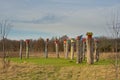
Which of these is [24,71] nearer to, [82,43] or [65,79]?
[65,79]

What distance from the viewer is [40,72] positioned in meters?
19.9

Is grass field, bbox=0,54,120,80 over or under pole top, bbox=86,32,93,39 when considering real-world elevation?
under

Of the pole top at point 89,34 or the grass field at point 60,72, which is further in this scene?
the pole top at point 89,34

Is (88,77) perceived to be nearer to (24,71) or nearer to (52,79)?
(52,79)

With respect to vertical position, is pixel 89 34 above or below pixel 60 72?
above

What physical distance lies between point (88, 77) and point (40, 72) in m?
3.15

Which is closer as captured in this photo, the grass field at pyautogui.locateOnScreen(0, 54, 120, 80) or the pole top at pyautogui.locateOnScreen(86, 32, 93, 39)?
the grass field at pyautogui.locateOnScreen(0, 54, 120, 80)

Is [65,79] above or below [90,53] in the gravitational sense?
below

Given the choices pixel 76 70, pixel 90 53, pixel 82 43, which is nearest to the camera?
pixel 76 70

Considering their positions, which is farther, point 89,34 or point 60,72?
point 89,34

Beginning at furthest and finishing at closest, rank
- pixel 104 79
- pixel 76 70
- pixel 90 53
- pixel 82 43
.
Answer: pixel 82 43 < pixel 90 53 < pixel 76 70 < pixel 104 79

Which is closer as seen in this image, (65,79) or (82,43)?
(65,79)

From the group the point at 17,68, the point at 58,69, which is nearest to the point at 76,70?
the point at 58,69

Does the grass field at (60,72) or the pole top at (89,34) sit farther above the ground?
the pole top at (89,34)
